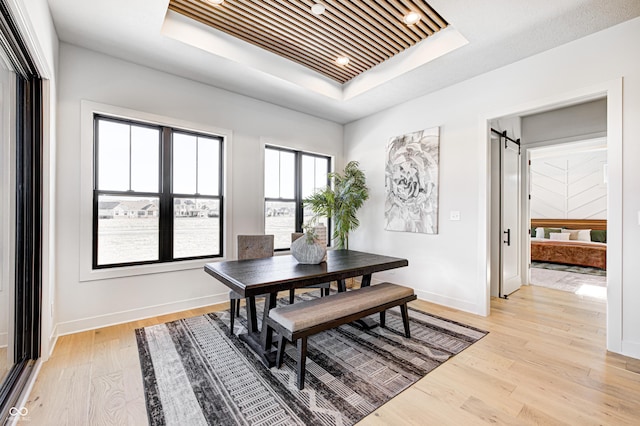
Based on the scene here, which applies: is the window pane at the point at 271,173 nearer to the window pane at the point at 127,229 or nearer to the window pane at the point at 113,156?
the window pane at the point at 127,229

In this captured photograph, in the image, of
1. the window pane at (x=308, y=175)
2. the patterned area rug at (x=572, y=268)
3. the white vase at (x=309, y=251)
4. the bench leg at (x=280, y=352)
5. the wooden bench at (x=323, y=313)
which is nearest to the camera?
the wooden bench at (x=323, y=313)

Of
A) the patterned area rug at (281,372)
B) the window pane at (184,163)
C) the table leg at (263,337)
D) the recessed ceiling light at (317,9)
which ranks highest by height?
the recessed ceiling light at (317,9)

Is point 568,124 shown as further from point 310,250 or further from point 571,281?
point 310,250

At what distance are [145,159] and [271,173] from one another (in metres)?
1.71

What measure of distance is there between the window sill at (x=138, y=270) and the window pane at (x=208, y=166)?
929 mm

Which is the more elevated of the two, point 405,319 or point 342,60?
point 342,60

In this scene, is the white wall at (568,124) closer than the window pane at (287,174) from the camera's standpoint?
Yes

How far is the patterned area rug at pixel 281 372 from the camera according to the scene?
5.61ft

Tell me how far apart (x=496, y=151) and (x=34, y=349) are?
18.2 feet

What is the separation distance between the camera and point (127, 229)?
315 cm

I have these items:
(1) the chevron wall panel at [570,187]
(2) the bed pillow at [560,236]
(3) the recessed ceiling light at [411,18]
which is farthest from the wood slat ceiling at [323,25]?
(1) the chevron wall panel at [570,187]

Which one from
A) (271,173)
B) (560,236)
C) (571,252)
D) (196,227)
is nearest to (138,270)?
(196,227)

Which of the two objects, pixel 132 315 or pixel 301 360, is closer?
pixel 301 360

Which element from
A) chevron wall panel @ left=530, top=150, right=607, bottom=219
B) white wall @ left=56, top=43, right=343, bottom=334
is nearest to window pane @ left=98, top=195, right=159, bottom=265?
white wall @ left=56, top=43, right=343, bottom=334
